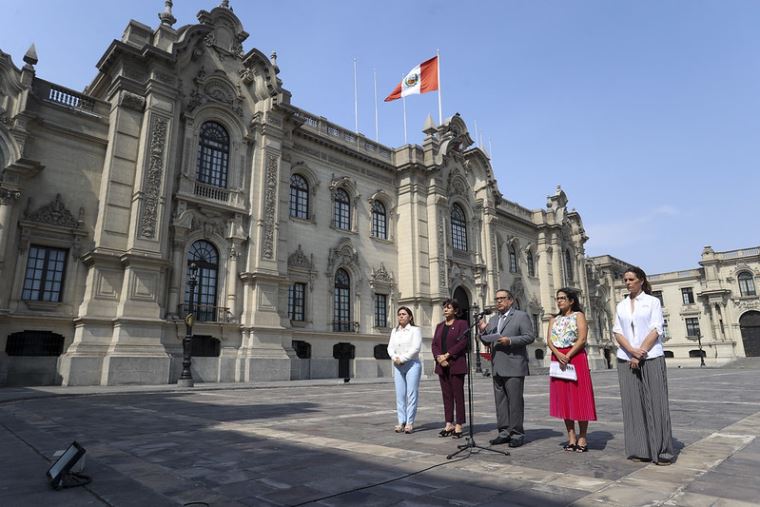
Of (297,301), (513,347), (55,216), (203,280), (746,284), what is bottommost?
(513,347)

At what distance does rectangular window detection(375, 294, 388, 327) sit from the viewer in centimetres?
2758

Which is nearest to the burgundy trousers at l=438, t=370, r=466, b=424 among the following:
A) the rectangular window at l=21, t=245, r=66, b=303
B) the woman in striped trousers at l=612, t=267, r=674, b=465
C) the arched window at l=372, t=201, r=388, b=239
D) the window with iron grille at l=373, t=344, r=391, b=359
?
the woman in striped trousers at l=612, t=267, r=674, b=465

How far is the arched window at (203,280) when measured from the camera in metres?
20.2

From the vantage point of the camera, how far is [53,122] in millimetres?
18578

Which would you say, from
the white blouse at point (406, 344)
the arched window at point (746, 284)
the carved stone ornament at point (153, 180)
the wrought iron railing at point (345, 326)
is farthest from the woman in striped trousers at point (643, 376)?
the arched window at point (746, 284)

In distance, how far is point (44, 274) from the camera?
1756cm

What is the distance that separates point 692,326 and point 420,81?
4750cm

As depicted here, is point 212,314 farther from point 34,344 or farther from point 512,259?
point 512,259

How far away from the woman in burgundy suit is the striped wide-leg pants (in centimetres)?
194

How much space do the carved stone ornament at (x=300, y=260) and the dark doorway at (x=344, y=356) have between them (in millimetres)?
4497

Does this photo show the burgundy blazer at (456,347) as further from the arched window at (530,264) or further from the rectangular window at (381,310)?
the arched window at (530,264)

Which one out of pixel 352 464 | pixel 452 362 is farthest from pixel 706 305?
pixel 352 464

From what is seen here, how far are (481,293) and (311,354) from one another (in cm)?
1432

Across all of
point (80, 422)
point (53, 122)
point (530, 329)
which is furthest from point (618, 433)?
point (53, 122)
